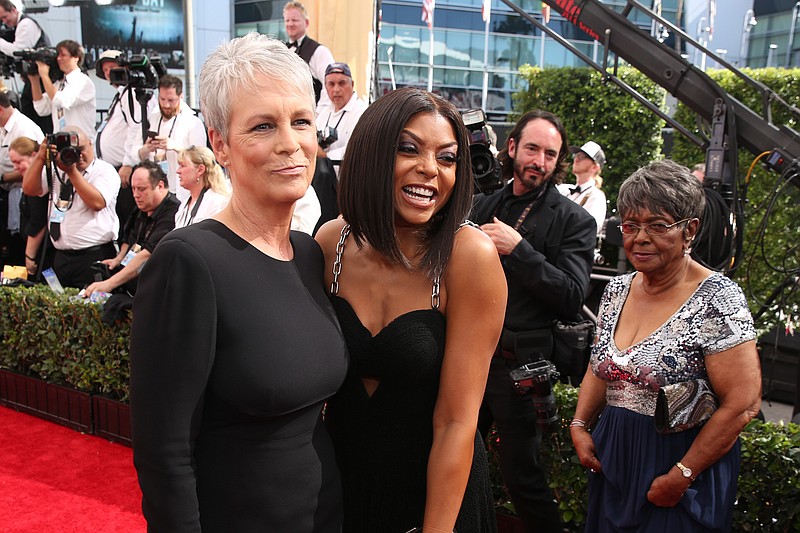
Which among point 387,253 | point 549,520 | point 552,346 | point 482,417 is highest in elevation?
point 387,253

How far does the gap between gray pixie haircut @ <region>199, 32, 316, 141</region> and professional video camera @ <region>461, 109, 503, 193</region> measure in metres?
1.25

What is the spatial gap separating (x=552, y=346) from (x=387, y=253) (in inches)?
65.3

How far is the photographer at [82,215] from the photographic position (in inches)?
242

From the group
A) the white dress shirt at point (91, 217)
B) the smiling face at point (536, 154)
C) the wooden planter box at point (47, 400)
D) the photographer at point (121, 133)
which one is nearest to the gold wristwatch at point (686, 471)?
the smiling face at point (536, 154)

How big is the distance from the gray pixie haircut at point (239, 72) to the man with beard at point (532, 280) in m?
1.61

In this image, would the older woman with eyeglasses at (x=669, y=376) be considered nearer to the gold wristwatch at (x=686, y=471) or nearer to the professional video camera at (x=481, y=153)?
the gold wristwatch at (x=686, y=471)

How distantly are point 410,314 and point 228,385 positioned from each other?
48 centimetres

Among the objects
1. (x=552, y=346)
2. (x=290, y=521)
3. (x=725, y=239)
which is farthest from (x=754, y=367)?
(x=725, y=239)

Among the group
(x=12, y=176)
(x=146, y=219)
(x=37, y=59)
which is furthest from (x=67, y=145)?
(x=37, y=59)

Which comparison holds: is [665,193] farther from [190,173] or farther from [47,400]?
[47,400]

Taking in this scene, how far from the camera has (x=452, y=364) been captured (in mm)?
1682

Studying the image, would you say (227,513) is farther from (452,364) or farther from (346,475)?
(452,364)

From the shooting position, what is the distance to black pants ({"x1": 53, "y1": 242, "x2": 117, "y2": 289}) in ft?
20.6

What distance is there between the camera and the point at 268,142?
152 centimetres
